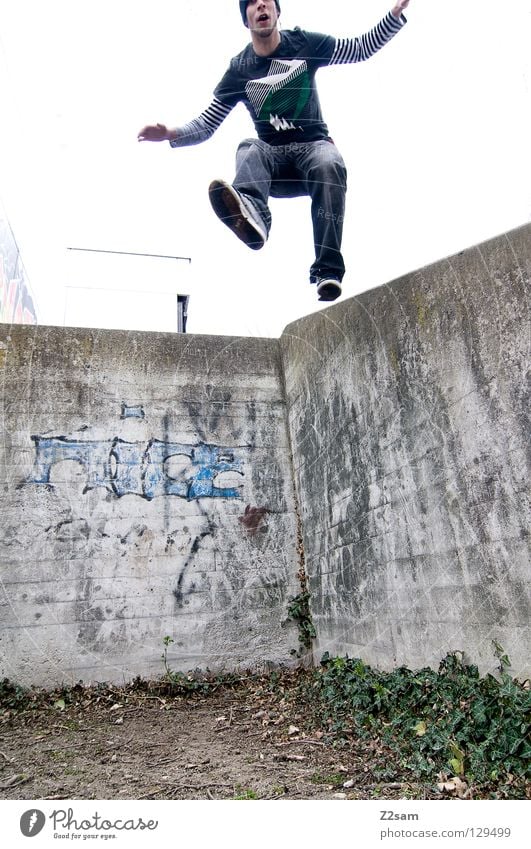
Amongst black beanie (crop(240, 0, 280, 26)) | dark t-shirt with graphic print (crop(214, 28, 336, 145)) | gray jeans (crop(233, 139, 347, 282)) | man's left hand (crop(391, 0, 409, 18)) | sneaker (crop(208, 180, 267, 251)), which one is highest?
black beanie (crop(240, 0, 280, 26))

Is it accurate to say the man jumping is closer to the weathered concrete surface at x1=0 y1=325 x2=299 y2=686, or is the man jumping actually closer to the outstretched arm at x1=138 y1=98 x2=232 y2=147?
the outstretched arm at x1=138 y1=98 x2=232 y2=147

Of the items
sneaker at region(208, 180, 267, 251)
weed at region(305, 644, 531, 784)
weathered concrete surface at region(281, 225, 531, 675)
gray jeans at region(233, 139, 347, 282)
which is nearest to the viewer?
weed at region(305, 644, 531, 784)

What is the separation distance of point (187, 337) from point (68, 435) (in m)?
1.61

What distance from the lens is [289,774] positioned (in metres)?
3.43

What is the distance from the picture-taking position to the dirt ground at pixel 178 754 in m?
3.26

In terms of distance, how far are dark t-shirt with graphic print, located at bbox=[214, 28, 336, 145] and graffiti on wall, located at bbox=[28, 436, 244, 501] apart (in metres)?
3.07

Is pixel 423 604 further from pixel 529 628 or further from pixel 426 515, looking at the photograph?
Answer: pixel 529 628

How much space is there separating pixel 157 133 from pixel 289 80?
50.9 inches

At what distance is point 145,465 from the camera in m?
5.84

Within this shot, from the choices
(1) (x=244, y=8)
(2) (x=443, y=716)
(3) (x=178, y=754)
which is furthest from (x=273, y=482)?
(1) (x=244, y=8)

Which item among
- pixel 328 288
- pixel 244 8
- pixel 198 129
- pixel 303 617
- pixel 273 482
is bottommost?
pixel 303 617

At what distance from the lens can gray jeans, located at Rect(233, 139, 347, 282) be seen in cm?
526

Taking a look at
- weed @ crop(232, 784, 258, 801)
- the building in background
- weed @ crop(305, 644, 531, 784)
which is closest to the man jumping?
weed @ crop(305, 644, 531, 784)

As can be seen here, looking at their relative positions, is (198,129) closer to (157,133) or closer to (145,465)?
(157,133)
